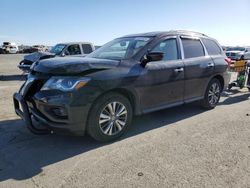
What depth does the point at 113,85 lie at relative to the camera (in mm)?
4145

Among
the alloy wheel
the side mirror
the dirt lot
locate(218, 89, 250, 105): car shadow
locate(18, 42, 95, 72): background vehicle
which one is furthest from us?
locate(18, 42, 95, 72): background vehicle

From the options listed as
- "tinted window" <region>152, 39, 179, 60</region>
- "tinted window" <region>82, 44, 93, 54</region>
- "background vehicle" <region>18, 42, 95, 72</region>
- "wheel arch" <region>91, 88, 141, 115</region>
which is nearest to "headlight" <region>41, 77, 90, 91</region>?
"wheel arch" <region>91, 88, 141, 115</region>

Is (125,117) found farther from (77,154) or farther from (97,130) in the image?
(77,154)

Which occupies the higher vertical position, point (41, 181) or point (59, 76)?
point (59, 76)

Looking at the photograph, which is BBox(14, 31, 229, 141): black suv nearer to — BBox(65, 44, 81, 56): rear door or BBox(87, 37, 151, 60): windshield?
BBox(87, 37, 151, 60): windshield

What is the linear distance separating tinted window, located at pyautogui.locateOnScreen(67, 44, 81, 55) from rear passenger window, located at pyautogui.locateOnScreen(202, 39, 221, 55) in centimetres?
767

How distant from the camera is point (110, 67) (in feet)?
13.8

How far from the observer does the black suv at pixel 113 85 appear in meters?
3.86

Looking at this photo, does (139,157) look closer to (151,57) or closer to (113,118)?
(113,118)

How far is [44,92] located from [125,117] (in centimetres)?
139

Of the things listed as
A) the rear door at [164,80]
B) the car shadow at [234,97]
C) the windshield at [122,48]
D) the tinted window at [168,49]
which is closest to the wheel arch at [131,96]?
the rear door at [164,80]

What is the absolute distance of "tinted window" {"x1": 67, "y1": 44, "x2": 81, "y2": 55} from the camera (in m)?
12.6

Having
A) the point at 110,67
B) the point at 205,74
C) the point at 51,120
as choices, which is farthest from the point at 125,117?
the point at 205,74

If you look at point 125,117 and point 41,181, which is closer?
point 41,181
